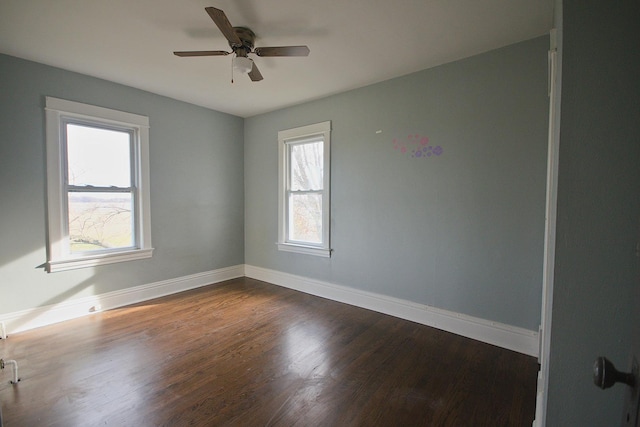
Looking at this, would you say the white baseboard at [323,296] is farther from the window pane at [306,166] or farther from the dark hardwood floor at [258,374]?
the window pane at [306,166]

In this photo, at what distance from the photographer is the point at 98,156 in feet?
10.5

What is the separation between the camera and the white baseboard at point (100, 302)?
269 centimetres

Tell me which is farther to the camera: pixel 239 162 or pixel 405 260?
pixel 239 162

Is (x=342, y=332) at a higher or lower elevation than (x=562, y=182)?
lower

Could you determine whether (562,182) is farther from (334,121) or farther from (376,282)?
(334,121)

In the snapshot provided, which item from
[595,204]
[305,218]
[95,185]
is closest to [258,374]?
[595,204]

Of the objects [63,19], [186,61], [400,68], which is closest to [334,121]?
[400,68]

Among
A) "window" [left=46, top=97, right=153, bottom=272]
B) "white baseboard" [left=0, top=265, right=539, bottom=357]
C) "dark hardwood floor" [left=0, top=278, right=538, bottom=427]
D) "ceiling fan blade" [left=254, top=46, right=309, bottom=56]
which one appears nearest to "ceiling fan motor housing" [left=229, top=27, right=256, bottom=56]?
"ceiling fan blade" [left=254, top=46, right=309, bottom=56]

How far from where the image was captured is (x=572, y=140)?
810 mm

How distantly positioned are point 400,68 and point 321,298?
2884 mm

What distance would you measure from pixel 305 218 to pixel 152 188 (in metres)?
2.06

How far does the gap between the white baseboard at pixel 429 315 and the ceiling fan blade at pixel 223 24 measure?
2.85 metres

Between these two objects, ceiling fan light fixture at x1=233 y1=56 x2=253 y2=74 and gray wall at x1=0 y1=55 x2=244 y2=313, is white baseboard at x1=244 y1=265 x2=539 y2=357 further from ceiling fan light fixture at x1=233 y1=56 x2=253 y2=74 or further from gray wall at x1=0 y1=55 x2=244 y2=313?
ceiling fan light fixture at x1=233 y1=56 x2=253 y2=74

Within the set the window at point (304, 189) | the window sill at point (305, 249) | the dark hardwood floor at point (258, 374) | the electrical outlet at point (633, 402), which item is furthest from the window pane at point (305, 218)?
the electrical outlet at point (633, 402)
